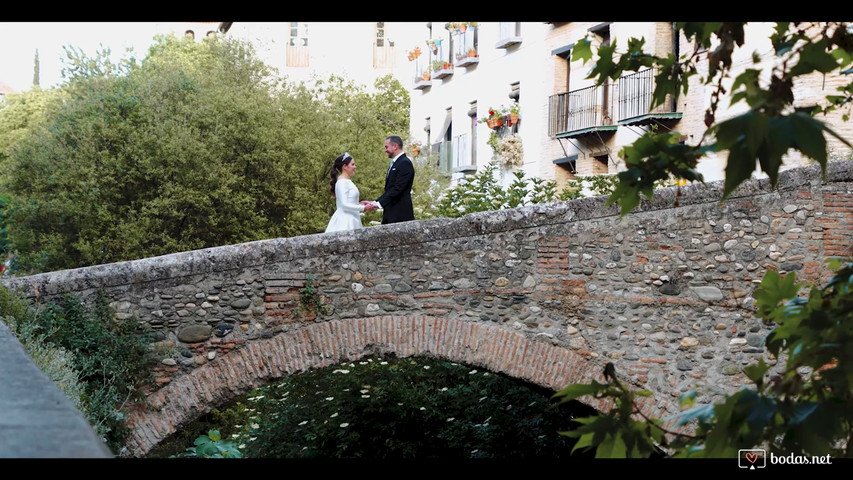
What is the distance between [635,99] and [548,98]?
2.96 metres

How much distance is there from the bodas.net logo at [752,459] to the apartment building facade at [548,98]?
8769mm

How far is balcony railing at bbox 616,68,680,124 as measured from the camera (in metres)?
15.1

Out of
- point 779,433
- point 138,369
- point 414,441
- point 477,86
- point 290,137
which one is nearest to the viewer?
point 779,433

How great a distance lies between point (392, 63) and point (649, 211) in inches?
1091

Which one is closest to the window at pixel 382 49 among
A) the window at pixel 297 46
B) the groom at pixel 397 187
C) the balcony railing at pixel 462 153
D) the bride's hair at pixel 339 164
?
the window at pixel 297 46

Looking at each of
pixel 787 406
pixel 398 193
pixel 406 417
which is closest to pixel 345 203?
pixel 398 193

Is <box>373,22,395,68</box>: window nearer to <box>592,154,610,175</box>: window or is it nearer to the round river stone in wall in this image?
<box>592,154,610,175</box>: window

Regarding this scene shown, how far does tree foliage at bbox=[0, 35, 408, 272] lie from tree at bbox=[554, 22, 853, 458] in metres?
13.4

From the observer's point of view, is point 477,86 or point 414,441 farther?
point 477,86

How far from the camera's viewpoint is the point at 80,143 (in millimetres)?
15625

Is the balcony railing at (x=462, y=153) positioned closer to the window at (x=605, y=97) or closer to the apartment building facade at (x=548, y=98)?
the apartment building facade at (x=548, y=98)

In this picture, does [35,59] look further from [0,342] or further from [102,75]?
[0,342]

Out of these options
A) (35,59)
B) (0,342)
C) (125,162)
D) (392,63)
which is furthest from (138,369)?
(35,59)

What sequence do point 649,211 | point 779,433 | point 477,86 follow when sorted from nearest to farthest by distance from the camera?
point 779,433 → point 649,211 → point 477,86
